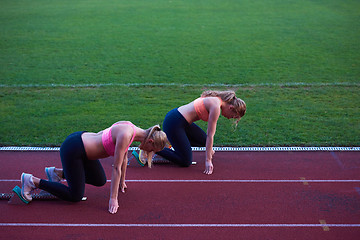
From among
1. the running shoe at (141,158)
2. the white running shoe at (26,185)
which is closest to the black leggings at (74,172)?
the white running shoe at (26,185)

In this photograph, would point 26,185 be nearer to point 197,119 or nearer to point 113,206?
point 113,206

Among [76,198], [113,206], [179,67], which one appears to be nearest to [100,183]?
[76,198]

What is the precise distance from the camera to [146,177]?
6980 millimetres

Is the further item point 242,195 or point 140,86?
point 140,86

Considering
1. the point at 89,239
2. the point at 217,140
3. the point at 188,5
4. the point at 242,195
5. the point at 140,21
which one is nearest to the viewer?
the point at 89,239

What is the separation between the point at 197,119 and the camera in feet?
23.9

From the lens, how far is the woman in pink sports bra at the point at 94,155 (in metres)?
5.62

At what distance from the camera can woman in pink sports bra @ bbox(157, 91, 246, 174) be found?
6.78 metres

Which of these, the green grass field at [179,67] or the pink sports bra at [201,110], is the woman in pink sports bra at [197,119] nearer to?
the pink sports bra at [201,110]

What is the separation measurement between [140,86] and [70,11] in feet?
43.0

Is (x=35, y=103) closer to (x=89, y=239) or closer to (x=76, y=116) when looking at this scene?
(x=76, y=116)

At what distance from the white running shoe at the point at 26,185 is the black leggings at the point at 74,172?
0.46 feet

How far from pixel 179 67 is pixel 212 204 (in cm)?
812

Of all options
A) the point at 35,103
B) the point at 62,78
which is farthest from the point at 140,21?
the point at 35,103
